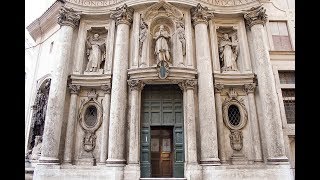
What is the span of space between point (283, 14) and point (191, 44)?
6555 mm

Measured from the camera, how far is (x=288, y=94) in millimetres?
14633

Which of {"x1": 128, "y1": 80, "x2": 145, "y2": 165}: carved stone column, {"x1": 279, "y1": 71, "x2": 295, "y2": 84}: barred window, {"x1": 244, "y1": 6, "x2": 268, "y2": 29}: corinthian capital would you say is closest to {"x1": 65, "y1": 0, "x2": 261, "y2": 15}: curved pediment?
{"x1": 244, "y1": 6, "x2": 268, "y2": 29}: corinthian capital

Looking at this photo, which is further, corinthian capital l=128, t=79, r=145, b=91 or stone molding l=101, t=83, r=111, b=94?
stone molding l=101, t=83, r=111, b=94

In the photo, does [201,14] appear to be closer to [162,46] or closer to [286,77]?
[162,46]

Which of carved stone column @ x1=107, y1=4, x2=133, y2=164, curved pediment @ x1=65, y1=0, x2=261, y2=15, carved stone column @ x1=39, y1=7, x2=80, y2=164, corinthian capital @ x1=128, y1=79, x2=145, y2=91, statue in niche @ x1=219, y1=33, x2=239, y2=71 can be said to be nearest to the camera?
carved stone column @ x1=107, y1=4, x2=133, y2=164

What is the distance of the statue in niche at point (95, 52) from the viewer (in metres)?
14.1

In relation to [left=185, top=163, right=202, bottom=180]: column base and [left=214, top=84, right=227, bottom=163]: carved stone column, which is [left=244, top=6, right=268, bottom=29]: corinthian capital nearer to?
[left=214, top=84, right=227, bottom=163]: carved stone column

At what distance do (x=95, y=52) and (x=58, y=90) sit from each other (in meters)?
2.82

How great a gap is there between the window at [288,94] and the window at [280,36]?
152 centimetres

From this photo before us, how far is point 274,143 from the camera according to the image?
12.2 metres

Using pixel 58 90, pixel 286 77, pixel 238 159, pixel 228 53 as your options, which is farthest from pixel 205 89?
pixel 58 90

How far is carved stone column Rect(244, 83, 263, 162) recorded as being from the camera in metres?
12.6

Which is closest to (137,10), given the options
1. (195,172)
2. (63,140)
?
(63,140)

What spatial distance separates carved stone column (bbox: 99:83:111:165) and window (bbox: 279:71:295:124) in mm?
9219
